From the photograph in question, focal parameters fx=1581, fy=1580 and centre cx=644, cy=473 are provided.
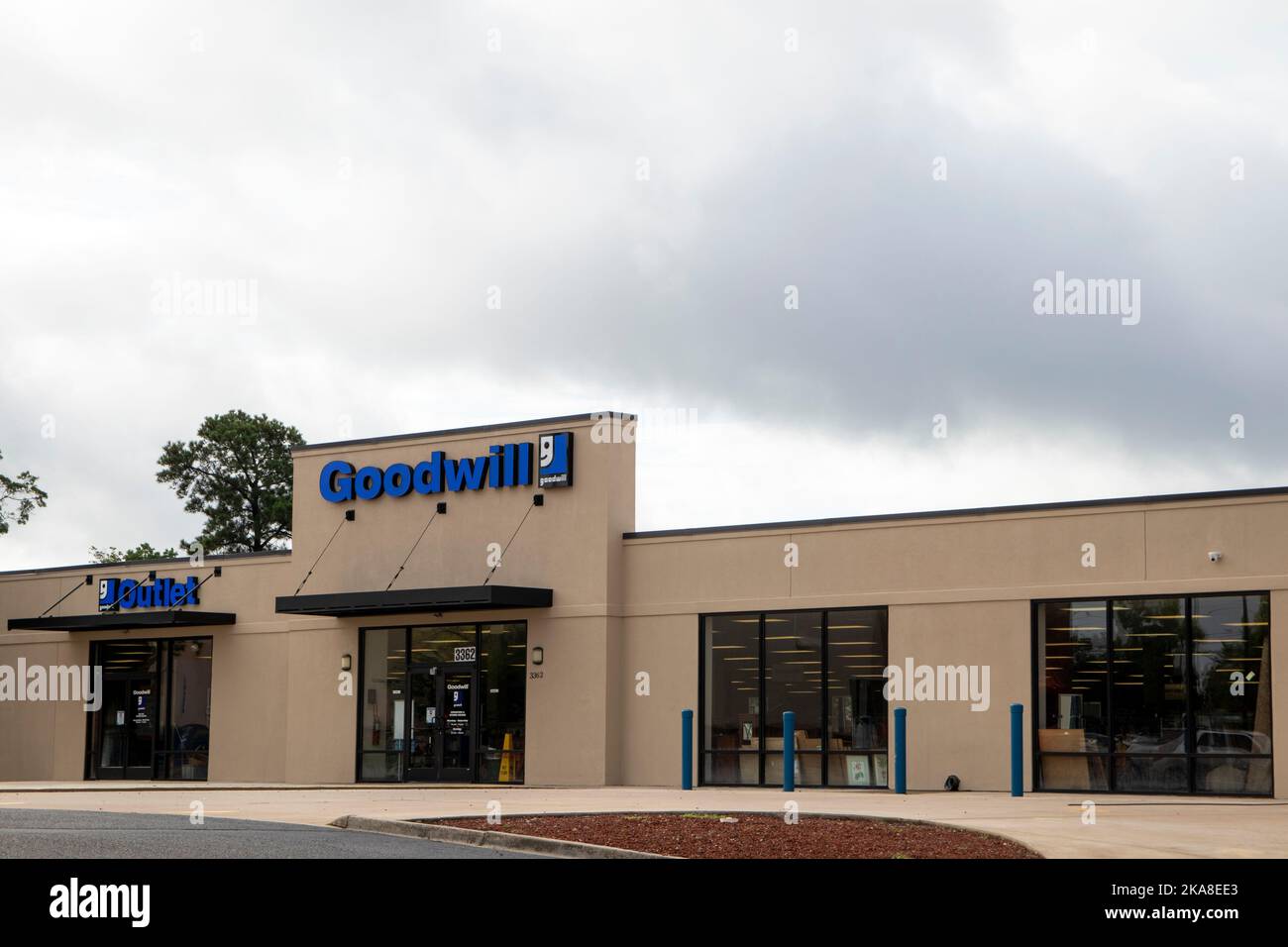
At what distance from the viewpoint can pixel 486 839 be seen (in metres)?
13.6

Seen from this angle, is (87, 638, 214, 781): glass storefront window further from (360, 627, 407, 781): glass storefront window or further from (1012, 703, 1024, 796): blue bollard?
(1012, 703, 1024, 796): blue bollard

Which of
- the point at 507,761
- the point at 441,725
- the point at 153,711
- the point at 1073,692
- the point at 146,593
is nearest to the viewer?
the point at 1073,692

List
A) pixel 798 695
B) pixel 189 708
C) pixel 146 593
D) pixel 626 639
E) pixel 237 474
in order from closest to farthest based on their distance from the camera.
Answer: pixel 798 695 < pixel 626 639 < pixel 189 708 < pixel 146 593 < pixel 237 474

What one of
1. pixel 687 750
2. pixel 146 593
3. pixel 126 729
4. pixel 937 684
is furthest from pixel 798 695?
pixel 126 729

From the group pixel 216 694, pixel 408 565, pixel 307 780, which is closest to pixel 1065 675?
pixel 408 565

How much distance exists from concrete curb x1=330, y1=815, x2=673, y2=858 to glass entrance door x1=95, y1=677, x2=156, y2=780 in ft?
63.0

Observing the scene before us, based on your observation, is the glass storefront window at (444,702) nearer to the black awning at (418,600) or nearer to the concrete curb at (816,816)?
the black awning at (418,600)

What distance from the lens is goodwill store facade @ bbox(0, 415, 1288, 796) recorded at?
22547 millimetres

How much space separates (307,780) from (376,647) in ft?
9.48

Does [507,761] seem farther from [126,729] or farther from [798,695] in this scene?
[126,729]

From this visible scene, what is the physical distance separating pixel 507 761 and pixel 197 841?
49.8ft

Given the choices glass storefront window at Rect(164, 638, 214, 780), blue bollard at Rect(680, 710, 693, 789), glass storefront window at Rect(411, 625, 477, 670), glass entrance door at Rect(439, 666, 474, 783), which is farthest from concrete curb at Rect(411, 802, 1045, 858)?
glass storefront window at Rect(164, 638, 214, 780)
